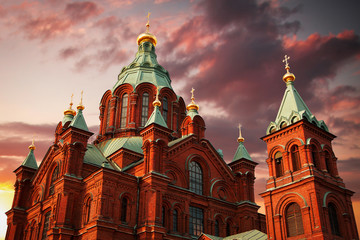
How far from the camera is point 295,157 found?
85.1 ft

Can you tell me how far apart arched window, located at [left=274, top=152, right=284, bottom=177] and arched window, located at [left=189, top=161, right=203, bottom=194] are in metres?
8.69

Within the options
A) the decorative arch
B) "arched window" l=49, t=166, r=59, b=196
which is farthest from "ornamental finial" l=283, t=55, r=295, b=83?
"arched window" l=49, t=166, r=59, b=196

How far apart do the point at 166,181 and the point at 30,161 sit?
16.6 metres

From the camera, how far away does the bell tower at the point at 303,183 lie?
23.4 m

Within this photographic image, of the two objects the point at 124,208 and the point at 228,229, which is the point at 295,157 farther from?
the point at 124,208

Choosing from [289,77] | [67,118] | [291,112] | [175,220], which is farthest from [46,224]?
[289,77]

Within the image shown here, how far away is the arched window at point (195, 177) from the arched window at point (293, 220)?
10.1 m

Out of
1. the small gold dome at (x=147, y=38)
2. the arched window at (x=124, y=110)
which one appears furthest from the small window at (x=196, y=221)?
the small gold dome at (x=147, y=38)

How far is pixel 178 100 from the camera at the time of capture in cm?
4188

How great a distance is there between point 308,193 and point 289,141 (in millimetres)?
3955

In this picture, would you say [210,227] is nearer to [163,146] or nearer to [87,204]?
[163,146]

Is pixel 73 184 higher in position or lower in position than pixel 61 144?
lower

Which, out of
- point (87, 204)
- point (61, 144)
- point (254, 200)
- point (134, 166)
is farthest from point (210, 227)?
point (61, 144)

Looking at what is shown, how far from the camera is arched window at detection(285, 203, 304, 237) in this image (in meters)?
23.6
